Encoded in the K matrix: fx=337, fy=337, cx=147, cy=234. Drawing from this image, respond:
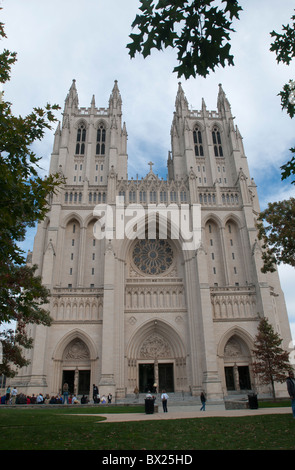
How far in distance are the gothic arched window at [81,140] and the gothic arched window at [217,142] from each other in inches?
653

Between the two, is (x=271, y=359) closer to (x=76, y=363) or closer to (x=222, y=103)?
(x=76, y=363)

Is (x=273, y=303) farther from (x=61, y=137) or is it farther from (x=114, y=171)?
(x=61, y=137)

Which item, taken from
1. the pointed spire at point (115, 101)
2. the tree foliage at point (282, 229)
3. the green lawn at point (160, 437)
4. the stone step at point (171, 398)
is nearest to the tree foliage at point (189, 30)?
the green lawn at point (160, 437)

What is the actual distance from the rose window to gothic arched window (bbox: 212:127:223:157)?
45.2 feet

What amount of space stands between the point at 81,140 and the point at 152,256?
17.5 meters

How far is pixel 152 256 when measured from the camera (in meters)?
37.2

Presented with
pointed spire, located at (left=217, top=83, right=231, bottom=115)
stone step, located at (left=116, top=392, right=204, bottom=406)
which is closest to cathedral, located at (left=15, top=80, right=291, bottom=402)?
stone step, located at (left=116, top=392, right=204, bottom=406)

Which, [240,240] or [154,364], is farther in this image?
[240,240]

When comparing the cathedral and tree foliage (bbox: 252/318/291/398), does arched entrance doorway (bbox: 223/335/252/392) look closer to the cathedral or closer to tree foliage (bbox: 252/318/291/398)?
the cathedral

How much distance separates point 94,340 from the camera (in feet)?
100

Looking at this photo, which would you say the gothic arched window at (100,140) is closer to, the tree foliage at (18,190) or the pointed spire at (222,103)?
the pointed spire at (222,103)

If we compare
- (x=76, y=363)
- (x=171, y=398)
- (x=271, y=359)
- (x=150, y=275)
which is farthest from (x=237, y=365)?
(x=76, y=363)
